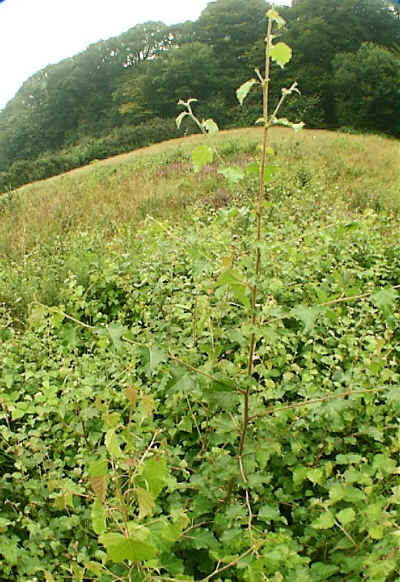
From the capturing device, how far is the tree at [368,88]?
858cm

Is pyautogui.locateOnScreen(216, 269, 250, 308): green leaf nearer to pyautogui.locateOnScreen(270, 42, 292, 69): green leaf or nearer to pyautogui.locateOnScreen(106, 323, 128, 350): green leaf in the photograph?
pyautogui.locateOnScreen(106, 323, 128, 350): green leaf

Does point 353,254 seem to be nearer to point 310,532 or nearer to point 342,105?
point 310,532

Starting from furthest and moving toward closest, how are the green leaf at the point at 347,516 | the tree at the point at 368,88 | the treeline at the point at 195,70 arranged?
the tree at the point at 368,88, the treeline at the point at 195,70, the green leaf at the point at 347,516

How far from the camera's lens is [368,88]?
33.7 feet

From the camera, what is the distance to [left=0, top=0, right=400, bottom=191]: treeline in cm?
573

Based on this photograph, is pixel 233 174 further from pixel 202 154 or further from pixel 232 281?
pixel 232 281

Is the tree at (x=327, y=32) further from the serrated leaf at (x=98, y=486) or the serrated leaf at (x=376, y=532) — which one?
the serrated leaf at (x=98, y=486)

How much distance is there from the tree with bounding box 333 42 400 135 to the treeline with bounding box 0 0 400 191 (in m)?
0.06

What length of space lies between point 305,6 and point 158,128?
12.0 ft

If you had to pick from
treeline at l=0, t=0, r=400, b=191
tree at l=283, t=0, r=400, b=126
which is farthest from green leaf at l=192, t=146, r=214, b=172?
tree at l=283, t=0, r=400, b=126

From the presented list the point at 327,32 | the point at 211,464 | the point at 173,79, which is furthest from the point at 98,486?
the point at 327,32

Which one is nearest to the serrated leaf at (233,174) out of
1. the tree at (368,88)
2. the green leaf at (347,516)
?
the green leaf at (347,516)

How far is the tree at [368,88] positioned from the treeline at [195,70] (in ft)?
0.20

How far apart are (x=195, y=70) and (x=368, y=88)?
19.0 ft
